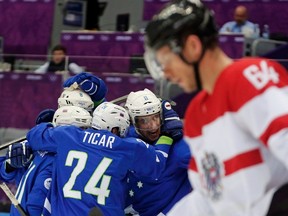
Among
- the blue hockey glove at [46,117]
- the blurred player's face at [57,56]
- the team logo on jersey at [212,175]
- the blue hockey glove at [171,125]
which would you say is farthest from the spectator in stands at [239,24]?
the team logo on jersey at [212,175]

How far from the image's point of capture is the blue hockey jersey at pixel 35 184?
4.57 m

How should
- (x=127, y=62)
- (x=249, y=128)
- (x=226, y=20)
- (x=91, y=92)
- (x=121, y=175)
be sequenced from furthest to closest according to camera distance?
1. (x=226, y=20)
2. (x=127, y=62)
3. (x=91, y=92)
4. (x=121, y=175)
5. (x=249, y=128)

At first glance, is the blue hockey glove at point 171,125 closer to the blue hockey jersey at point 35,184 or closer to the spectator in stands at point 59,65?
the blue hockey jersey at point 35,184

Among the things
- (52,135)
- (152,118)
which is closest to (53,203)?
(52,135)

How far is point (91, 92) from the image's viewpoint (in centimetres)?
499

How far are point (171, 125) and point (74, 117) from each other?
52cm

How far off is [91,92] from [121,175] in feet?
2.67

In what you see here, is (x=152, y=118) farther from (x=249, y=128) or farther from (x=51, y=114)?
(x=249, y=128)

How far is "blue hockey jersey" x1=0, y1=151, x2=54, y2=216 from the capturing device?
4.57m

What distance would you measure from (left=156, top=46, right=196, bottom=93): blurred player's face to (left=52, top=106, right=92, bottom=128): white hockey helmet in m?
2.22

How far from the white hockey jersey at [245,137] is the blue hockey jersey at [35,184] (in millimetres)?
2346

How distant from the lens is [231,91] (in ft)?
7.16

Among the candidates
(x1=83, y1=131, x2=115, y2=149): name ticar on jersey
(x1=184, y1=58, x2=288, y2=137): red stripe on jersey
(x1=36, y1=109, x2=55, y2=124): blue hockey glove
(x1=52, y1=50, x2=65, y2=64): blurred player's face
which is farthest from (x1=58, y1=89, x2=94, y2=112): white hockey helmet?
(x1=52, y1=50, x2=65, y2=64): blurred player's face

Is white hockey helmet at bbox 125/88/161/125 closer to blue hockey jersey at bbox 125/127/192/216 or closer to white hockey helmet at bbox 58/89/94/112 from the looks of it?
blue hockey jersey at bbox 125/127/192/216
